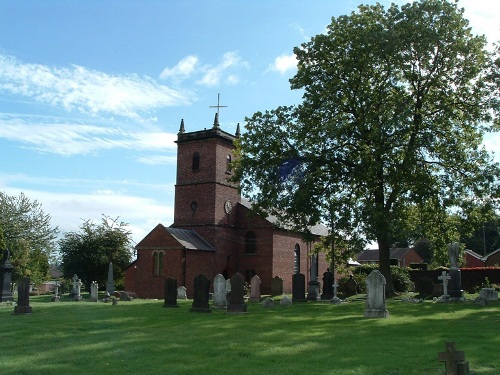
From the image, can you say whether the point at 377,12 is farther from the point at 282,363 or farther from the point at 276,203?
the point at 282,363

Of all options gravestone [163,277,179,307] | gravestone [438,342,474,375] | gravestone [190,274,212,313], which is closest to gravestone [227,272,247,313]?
gravestone [190,274,212,313]

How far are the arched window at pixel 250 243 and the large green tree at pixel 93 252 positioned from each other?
10.9m

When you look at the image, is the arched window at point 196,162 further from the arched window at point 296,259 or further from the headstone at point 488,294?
the headstone at point 488,294

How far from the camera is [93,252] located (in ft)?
157

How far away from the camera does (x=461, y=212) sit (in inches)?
1095

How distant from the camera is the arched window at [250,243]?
48.5 m

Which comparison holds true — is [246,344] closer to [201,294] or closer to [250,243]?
[201,294]

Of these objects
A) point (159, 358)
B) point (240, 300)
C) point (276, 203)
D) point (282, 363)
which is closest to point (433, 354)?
point (282, 363)

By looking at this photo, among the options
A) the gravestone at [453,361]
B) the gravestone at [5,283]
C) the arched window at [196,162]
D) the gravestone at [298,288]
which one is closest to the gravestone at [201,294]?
the gravestone at [298,288]

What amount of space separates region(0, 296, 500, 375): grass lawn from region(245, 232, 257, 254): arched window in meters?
30.3

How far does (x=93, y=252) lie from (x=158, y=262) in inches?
277

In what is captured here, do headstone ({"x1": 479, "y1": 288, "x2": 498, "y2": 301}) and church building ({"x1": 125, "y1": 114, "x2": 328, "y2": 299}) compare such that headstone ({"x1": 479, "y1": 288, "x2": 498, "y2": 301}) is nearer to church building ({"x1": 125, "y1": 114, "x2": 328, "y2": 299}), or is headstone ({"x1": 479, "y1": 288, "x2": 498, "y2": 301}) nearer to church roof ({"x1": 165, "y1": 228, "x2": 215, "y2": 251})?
church building ({"x1": 125, "y1": 114, "x2": 328, "y2": 299})

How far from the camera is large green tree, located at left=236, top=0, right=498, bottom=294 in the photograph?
26219 millimetres

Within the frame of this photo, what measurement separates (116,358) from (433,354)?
232 inches
